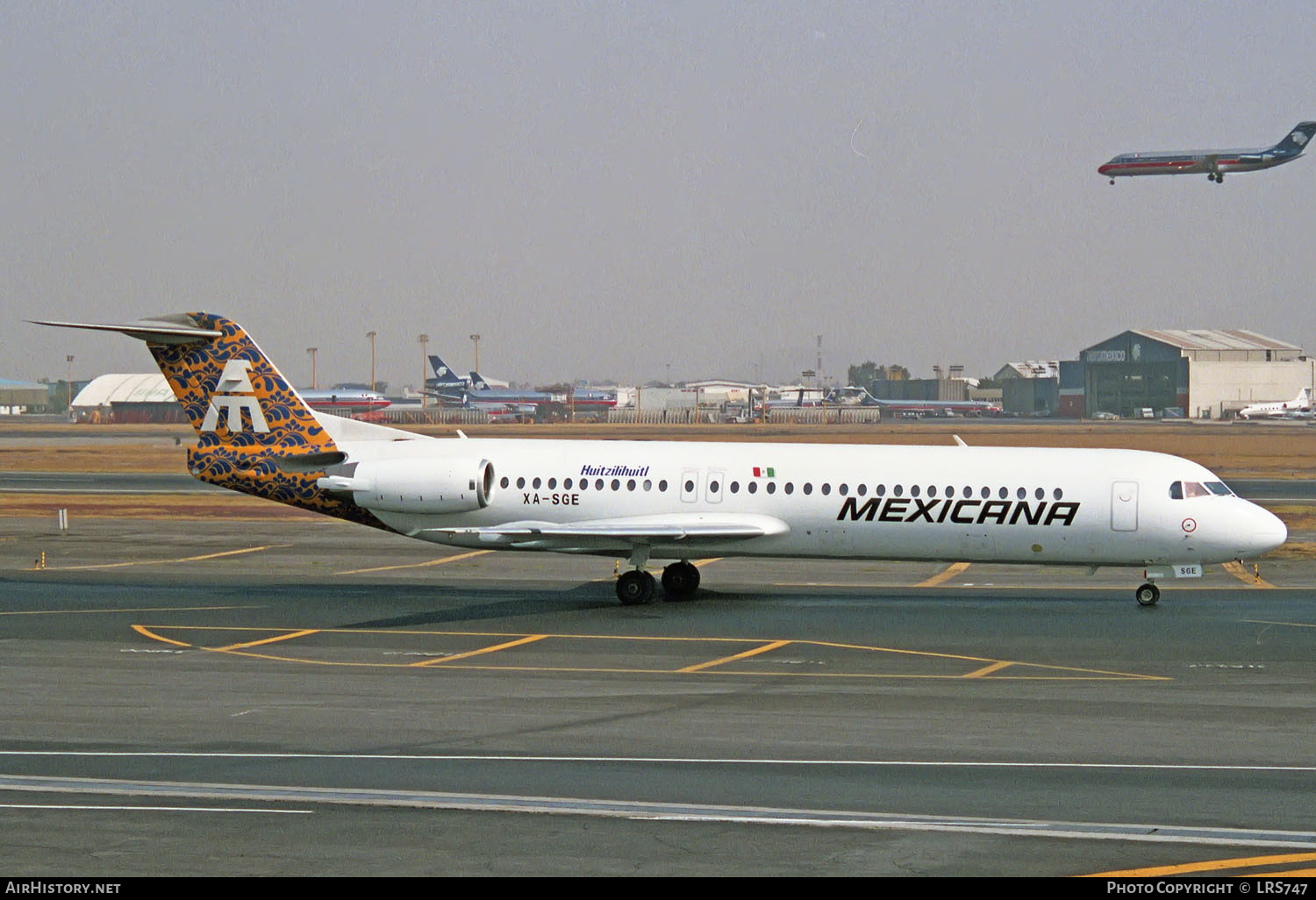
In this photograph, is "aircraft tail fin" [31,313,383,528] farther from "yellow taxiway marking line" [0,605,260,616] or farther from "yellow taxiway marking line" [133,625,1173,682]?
"yellow taxiway marking line" [133,625,1173,682]

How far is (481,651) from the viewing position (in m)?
25.9

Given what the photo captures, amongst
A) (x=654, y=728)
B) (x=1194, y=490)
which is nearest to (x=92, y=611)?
(x=654, y=728)

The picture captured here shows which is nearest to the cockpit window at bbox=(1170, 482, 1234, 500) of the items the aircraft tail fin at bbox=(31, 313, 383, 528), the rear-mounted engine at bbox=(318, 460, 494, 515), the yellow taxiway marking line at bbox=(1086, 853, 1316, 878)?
the rear-mounted engine at bbox=(318, 460, 494, 515)

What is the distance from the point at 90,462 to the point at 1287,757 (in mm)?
83963

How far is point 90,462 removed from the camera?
3536 inches

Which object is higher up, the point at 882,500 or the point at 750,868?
the point at 882,500

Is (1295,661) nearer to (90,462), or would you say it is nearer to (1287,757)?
(1287,757)

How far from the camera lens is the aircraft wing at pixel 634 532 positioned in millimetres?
30844

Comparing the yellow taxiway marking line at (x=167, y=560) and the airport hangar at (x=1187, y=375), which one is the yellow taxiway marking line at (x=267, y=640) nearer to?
the yellow taxiway marking line at (x=167, y=560)

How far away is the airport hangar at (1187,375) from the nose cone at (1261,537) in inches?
6321

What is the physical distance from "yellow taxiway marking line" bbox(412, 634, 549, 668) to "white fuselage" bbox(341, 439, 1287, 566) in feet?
12.4

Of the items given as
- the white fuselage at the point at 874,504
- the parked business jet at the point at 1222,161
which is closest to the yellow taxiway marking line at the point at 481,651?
the white fuselage at the point at 874,504
